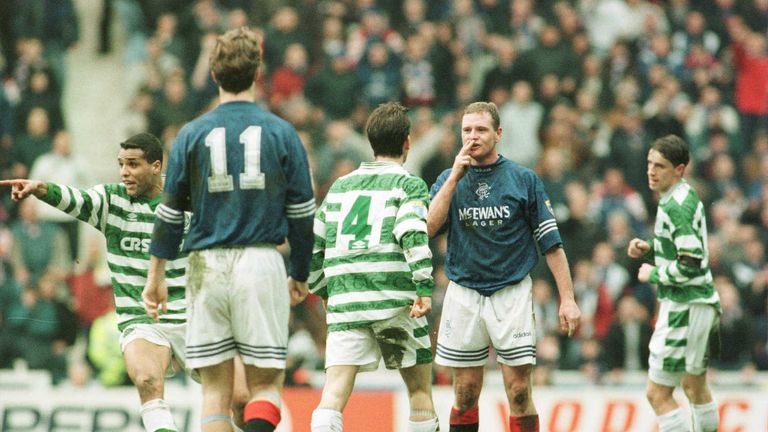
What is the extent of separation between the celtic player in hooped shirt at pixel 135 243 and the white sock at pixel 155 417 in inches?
8.0

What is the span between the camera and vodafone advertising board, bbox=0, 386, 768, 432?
1274cm

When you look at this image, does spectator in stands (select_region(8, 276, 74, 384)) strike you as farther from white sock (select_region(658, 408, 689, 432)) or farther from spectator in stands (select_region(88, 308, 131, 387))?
white sock (select_region(658, 408, 689, 432))

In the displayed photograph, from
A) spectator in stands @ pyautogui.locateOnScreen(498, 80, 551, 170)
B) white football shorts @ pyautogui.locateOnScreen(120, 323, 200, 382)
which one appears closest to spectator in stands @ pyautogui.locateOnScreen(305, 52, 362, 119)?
spectator in stands @ pyautogui.locateOnScreen(498, 80, 551, 170)

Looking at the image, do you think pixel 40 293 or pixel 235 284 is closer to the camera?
pixel 235 284

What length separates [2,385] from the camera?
13.5 meters

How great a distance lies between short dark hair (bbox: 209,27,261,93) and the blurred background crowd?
25.7 ft

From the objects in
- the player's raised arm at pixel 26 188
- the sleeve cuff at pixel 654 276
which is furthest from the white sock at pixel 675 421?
the player's raised arm at pixel 26 188

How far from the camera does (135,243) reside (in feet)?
29.9

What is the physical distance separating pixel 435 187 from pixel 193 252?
2381 millimetres

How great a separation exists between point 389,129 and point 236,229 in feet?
5.38

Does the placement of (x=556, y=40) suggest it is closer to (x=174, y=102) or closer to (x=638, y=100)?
(x=638, y=100)

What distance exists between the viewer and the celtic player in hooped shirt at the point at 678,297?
977 centimetres

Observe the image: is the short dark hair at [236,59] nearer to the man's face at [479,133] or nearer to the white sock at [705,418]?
the man's face at [479,133]

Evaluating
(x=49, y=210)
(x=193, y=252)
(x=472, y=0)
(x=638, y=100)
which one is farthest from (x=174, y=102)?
(x=193, y=252)
